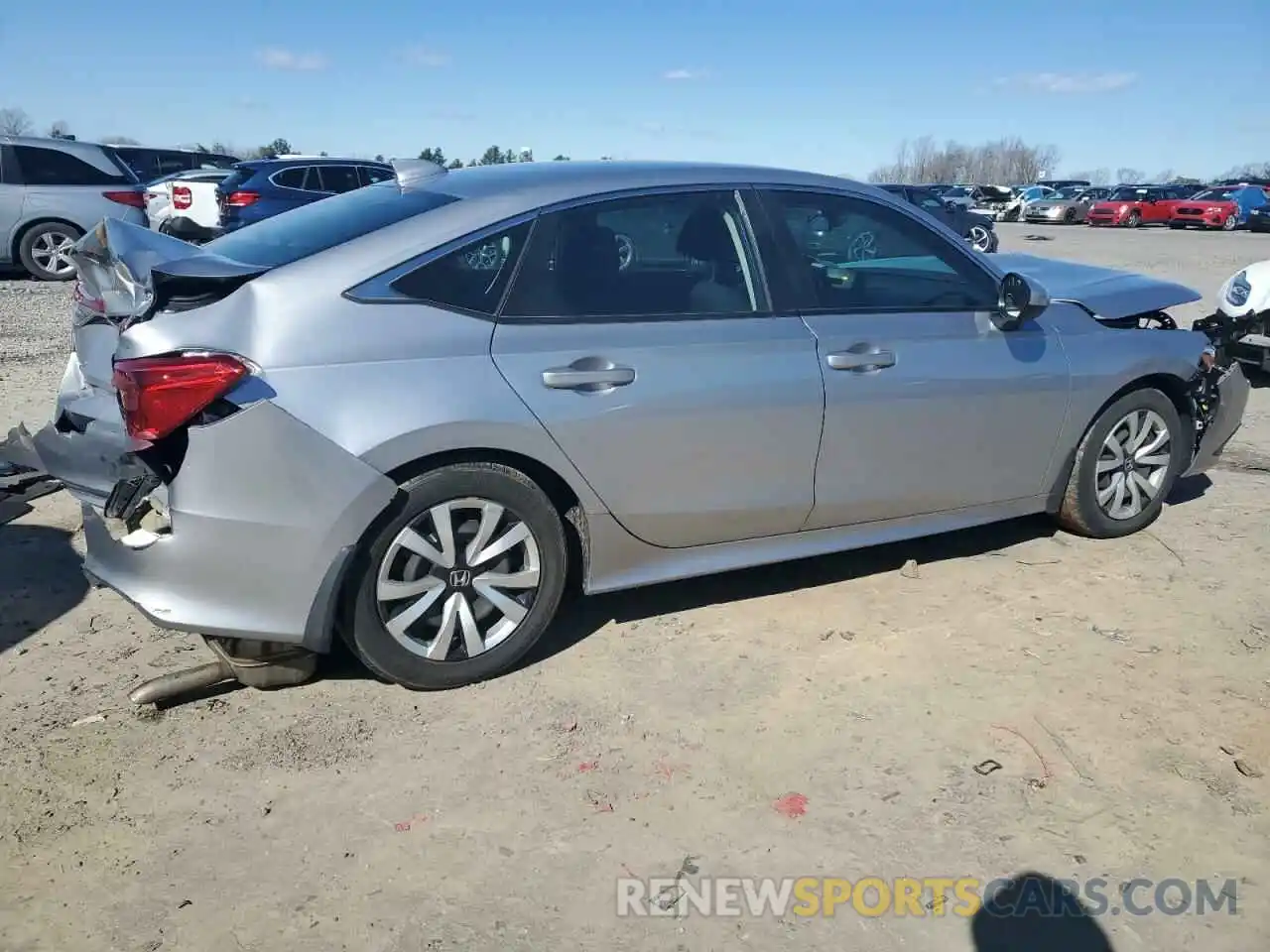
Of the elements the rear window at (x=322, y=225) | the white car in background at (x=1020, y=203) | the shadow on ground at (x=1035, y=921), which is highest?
the rear window at (x=322, y=225)

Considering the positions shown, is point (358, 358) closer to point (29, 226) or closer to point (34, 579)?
point (34, 579)

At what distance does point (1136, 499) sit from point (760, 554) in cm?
212

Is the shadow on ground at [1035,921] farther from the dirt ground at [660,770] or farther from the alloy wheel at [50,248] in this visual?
the alloy wheel at [50,248]

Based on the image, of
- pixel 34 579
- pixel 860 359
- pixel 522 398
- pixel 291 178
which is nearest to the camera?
pixel 522 398

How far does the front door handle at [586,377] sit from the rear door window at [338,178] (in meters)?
13.5

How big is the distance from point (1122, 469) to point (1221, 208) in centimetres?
3452

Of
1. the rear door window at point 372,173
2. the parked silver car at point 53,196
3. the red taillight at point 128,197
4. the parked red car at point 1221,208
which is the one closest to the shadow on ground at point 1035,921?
the parked silver car at point 53,196

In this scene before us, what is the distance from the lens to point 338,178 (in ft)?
53.2

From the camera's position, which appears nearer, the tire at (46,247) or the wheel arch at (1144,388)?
the wheel arch at (1144,388)

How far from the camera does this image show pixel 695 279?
3.78 metres

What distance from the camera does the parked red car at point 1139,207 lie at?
36125 millimetres

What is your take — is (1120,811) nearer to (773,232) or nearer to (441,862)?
(441,862)

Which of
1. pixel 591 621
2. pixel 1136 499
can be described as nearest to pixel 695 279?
pixel 591 621

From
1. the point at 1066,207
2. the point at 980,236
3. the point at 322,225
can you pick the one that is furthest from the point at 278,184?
the point at 1066,207
